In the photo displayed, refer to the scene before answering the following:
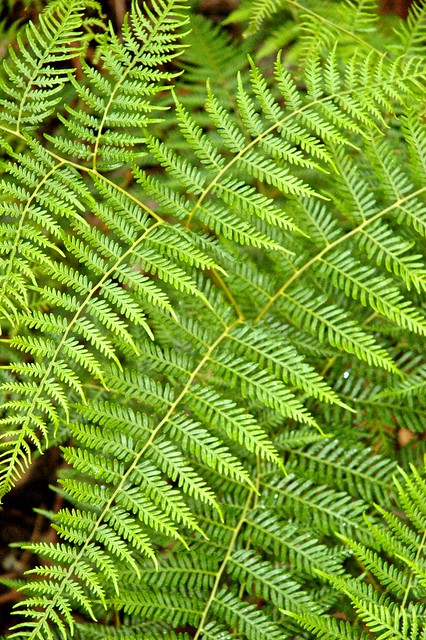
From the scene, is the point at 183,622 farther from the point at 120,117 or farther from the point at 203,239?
the point at 120,117

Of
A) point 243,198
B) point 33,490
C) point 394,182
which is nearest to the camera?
point 243,198

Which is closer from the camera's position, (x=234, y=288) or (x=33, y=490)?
(x=234, y=288)

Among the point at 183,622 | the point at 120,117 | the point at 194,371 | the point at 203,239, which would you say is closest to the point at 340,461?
the point at 194,371

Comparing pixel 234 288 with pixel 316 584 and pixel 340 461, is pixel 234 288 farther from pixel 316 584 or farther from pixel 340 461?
pixel 316 584

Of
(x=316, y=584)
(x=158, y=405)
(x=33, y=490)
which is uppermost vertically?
(x=158, y=405)

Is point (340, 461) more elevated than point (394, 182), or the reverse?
point (394, 182)

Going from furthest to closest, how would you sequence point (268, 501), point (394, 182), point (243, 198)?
point (268, 501) → point (394, 182) → point (243, 198)

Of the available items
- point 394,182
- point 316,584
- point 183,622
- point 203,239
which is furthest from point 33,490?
point 394,182
